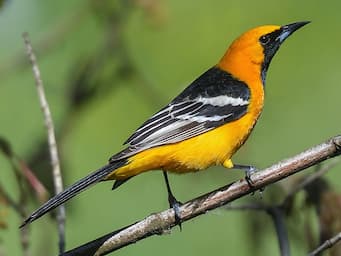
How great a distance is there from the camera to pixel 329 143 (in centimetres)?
341

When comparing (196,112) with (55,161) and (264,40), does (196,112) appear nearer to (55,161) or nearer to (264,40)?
(264,40)

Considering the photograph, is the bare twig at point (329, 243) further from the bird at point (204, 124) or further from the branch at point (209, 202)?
the bird at point (204, 124)

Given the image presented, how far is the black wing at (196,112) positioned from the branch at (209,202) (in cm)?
55

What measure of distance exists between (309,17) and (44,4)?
6.93 ft

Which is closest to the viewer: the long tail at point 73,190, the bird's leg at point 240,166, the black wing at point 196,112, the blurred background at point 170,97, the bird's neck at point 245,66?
the long tail at point 73,190

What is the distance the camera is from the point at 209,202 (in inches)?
143

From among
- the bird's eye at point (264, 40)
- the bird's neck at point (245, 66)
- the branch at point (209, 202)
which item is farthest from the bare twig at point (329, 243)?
the bird's eye at point (264, 40)

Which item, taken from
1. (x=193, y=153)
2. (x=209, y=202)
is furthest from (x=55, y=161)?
(x=193, y=153)

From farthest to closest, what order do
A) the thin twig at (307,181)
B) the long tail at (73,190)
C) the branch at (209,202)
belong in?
the thin twig at (307,181) < the long tail at (73,190) < the branch at (209,202)

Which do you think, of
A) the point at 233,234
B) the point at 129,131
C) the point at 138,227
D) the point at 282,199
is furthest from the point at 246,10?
the point at 138,227

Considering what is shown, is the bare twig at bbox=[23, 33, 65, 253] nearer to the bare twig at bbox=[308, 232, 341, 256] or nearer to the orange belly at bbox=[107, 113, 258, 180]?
the orange belly at bbox=[107, 113, 258, 180]

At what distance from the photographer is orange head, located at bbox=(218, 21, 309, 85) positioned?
508 centimetres

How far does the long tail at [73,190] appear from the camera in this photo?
3.68 metres

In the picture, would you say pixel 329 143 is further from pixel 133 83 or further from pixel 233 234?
pixel 233 234
